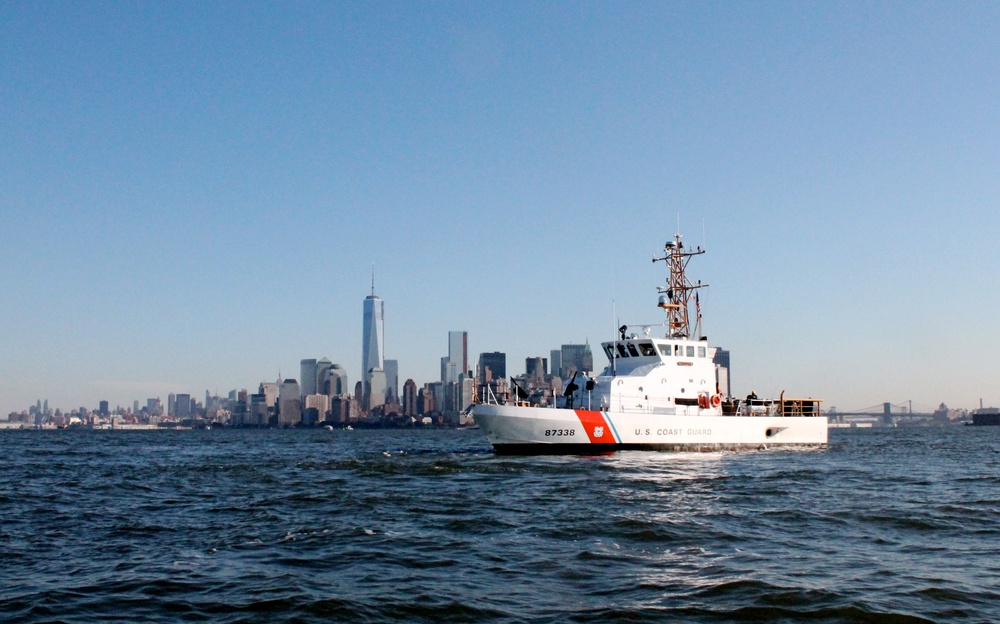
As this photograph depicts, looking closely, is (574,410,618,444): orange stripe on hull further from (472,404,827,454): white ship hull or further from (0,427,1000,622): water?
(0,427,1000,622): water

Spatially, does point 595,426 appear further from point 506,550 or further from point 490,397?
point 506,550

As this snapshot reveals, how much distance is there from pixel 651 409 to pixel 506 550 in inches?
1015

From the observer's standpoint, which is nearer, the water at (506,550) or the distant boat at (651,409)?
the water at (506,550)

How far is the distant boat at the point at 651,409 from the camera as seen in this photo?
35188 mm

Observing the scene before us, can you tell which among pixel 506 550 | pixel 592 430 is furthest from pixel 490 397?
pixel 506 550

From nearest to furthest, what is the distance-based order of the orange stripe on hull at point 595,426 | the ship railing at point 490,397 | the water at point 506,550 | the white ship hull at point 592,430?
the water at point 506,550
the white ship hull at point 592,430
the orange stripe on hull at point 595,426
the ship railing at point 490,397

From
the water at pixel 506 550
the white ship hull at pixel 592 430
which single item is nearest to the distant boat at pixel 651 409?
the white ship hull at pixel 592 430

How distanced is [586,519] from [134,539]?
8788mm

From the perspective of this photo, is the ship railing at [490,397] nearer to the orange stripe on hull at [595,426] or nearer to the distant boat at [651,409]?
the distant boat at [651,409]

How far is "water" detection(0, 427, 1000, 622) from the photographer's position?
9820mm

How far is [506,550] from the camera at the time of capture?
1345 cm

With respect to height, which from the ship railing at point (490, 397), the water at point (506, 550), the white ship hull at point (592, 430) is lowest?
the water at point (506, 550)

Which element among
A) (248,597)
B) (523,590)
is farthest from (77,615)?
(523,590)

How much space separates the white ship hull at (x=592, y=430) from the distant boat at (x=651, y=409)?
4 centimetres
